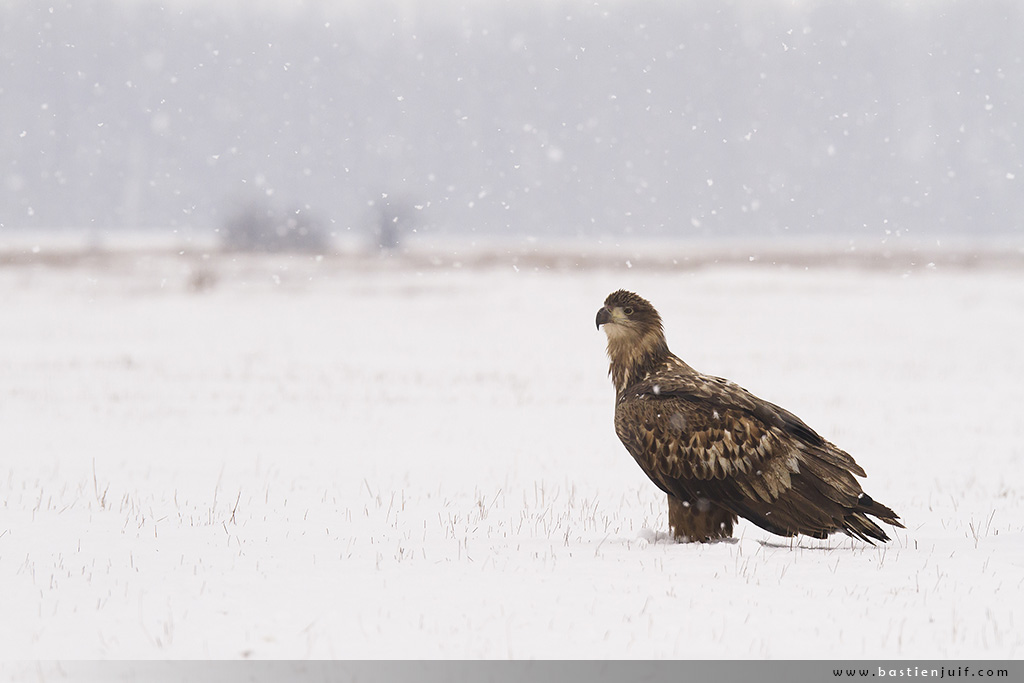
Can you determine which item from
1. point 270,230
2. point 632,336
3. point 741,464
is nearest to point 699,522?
point 741,464

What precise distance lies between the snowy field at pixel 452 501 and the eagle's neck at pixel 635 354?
46.4 inches

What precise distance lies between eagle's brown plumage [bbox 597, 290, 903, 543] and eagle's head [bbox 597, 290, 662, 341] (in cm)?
61

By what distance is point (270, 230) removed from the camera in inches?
3706

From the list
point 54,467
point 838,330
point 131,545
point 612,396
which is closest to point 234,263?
point 838,330

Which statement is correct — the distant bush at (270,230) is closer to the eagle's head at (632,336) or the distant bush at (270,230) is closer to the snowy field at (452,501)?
the snowy field at (452,501)

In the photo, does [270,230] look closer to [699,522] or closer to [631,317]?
[631,317]

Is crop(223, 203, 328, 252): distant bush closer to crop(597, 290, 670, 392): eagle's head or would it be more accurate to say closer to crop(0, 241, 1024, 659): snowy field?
crop(0, 241, 1024, 659): snowy field

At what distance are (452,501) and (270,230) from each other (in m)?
88.3

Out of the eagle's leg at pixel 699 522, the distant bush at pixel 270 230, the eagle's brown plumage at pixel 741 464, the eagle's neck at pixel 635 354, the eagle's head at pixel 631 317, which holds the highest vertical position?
the distant bush at pixel 270 230

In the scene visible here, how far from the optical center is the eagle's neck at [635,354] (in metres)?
7.37

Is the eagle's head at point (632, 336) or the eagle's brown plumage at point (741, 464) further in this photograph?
the eagle's head at point (632, 336)

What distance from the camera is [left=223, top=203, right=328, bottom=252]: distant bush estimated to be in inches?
3504

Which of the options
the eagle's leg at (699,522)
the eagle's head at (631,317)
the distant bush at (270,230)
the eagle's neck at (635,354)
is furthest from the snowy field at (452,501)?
the distant bush at (270,230)

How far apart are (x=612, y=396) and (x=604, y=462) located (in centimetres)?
703
